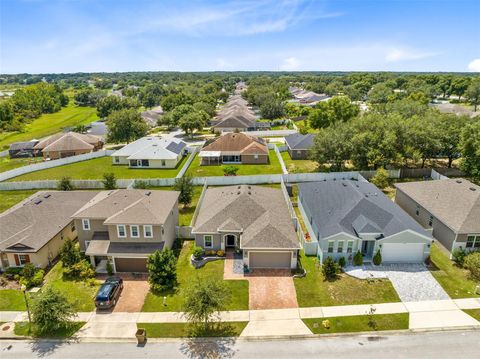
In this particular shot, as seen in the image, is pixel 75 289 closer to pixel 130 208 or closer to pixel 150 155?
pixel 130 208

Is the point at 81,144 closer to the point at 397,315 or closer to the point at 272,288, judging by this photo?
the point at 272,288

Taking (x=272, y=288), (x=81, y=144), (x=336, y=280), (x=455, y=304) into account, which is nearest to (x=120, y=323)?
(x=272, y=288)

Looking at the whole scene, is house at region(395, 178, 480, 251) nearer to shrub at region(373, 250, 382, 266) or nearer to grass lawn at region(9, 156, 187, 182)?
shrub at region(373, 250, 382, 266)

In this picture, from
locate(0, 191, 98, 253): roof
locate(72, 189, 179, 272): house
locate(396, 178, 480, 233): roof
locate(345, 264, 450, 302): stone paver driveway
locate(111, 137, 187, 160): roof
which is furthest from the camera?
locate(111, 137, 187, 160): roof

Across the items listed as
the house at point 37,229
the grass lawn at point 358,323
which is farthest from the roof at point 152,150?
the grass lawn at point 358,323

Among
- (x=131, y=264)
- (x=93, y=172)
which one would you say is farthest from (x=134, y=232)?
(x=93, y=172)

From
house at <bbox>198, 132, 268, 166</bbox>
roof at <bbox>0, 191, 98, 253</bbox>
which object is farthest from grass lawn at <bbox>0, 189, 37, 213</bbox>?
house at <bbox>198, 132, 268, 166</bbox>
